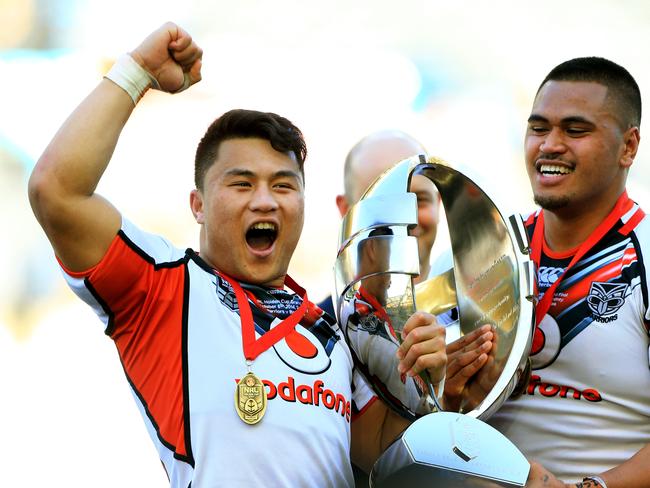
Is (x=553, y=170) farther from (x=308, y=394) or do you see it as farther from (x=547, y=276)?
(x=308, y=394)

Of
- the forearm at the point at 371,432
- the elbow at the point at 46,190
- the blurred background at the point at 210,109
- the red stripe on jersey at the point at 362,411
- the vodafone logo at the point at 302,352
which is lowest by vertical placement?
the forearm at the point at 371,432

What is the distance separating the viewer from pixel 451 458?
8.73ft

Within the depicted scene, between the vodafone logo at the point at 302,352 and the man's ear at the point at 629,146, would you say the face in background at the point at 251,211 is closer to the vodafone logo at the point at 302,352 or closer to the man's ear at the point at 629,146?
the vodafone logo at the point at 302,352

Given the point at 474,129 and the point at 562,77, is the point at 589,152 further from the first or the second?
the point at 474,129

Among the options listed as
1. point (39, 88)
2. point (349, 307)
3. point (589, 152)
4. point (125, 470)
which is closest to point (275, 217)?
point (349, 307)

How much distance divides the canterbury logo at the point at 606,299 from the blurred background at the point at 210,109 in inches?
150

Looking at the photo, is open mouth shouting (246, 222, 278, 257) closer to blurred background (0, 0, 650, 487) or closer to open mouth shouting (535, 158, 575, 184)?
open mouth shouting (535, 158, 575, 184)

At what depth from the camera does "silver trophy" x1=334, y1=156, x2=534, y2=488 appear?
2756 millimetres

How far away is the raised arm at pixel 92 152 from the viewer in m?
2.77

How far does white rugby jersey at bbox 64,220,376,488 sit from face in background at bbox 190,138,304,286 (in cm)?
15

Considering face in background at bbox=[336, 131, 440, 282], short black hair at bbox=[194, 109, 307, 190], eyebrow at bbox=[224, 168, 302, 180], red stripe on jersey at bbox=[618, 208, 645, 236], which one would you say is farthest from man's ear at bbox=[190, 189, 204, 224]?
red stripe on jersey at bbox=[618, 208, 645, 236]

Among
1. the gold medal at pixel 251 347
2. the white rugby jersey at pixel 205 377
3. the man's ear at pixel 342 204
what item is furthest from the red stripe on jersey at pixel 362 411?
the man's ear at pixel 342 204

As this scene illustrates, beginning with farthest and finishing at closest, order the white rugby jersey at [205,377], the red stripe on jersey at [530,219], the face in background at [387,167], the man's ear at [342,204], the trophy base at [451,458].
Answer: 1. the man's ear at [342,204]
2. the face in background at [387,167]
3. the red stripe on jersey at [530,219]
4. the white rugby jersey at [205,377]
5. the trophy base at [451,458]

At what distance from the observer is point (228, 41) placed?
784cm
